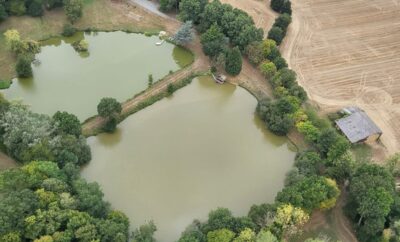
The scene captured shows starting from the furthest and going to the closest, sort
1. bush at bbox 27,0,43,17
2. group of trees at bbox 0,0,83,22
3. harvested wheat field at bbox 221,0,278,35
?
harvested wheat field at bbox 221,0,278,35 < bush at bbox 27,0,43,17 < group of trees at bbox 0,0,83,22

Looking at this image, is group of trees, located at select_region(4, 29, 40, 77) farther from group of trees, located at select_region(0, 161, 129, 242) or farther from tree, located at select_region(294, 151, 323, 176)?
tree, located at select_region(294, 151, 323, 176)

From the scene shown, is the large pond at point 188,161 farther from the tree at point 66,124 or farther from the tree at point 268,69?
the tree at point 268,69

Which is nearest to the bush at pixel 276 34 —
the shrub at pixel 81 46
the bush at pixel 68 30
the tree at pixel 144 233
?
the shrub at pixel 81 46

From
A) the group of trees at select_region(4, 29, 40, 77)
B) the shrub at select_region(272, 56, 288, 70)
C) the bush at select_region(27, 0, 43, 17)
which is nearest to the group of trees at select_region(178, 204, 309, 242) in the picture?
the shrub at select_region(272, 56, 288, 70)

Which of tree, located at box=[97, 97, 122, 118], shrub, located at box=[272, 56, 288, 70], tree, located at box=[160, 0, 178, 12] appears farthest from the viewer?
tree, located at box=[160, 0, 178, 12]

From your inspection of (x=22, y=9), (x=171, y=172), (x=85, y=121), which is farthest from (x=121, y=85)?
(x=22, y=9)
